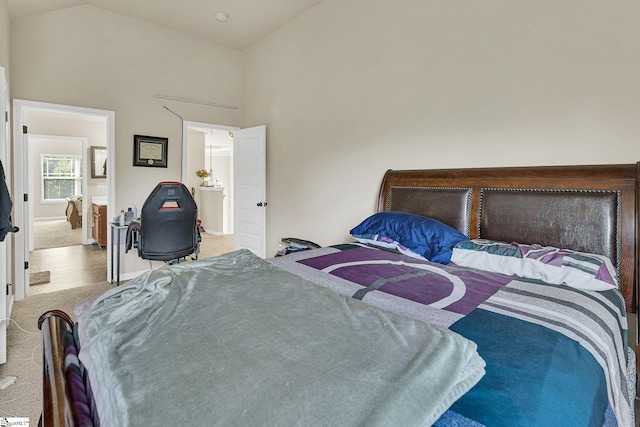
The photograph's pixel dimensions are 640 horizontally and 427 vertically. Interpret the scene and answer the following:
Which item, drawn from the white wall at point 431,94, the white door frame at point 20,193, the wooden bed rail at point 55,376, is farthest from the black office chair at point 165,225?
the wooden bed rail at point 55,376

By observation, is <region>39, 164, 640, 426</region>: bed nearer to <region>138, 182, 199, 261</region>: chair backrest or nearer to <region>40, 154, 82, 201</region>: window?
<region>138, 182, 199, 261</region>: chair backrest

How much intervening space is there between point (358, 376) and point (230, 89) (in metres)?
4.95

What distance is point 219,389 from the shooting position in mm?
685

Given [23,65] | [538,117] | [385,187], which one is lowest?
[385,187]

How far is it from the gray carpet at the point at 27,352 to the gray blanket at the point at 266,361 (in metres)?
1.31

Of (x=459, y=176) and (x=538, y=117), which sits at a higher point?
(x=538, y=117)

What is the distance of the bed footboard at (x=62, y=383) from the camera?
2.26 feet

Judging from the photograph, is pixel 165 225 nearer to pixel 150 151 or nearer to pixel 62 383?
pixel 150 151

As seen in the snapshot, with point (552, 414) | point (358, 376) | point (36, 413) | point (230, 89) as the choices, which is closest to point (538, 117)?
point (552, 414)

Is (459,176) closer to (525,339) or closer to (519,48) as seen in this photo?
(519,48)

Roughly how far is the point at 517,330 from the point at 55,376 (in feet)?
4.36

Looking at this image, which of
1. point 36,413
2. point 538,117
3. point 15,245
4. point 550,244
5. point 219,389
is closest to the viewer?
point 219,389

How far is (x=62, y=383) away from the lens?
80cm

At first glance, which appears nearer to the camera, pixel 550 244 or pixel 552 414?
pixel 552 414
